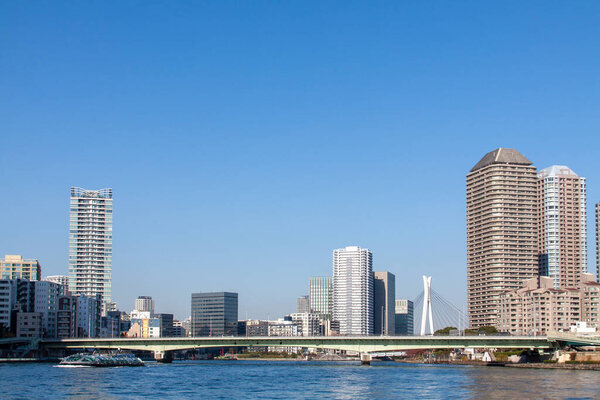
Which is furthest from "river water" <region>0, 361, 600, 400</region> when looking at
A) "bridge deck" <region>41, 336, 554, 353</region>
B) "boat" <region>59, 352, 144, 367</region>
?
"boat" <region>59, 352, 144, 367</region>

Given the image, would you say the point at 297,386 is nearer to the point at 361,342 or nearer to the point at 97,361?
the point at 361,342

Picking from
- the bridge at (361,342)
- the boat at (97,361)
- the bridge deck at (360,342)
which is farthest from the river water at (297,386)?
the boat at (97,361)

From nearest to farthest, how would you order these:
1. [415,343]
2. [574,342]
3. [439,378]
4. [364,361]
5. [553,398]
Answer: [553,398], [439,378], [574,342], [415,343], [364,361]

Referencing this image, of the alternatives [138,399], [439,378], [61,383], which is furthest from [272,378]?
[138,399]

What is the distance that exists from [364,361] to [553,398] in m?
106

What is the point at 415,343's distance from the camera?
176 metres

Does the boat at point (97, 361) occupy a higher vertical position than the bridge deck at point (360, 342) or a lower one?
lower

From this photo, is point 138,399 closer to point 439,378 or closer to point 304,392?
point 304,392

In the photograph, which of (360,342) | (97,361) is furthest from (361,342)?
(97,361)

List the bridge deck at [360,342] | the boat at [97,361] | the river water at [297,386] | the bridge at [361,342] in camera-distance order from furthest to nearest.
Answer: the boat at [97,361]
the bridge deck at [360,342]
the bridge at [361,342]
the river water at [297,386]

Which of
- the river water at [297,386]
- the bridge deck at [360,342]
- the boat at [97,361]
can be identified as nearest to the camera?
the river water at [297,386]

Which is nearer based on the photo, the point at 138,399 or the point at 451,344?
the point at 138,399

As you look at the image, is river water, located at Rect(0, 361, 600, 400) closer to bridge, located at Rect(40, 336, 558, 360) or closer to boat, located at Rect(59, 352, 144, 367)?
bridge, located at Rect(40, 336, 558, 360)

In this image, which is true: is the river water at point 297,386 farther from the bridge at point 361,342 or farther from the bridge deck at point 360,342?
the bridge deck at point 360,342
